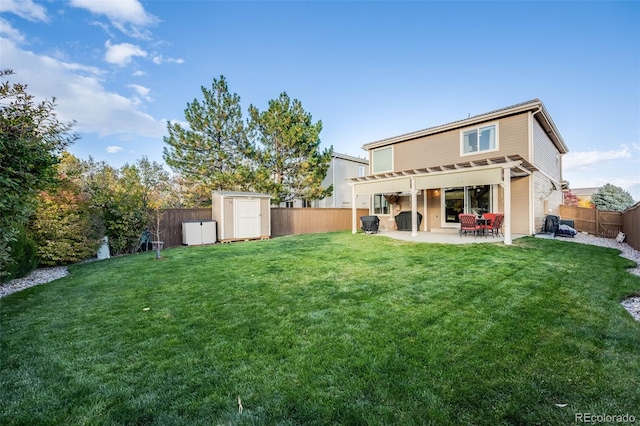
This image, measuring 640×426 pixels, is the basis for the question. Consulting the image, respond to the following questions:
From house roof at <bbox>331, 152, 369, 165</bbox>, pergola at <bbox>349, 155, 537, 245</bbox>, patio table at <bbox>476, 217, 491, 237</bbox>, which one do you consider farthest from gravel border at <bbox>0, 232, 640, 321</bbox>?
house roof at <bbox>331, 152, 369, 165</bbox>

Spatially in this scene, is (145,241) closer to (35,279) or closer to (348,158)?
(35,279)

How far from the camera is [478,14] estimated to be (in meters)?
9.57

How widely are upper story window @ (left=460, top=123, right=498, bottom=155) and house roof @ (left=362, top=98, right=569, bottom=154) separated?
34cm

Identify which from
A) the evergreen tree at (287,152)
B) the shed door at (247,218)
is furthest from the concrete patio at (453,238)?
the evergreen tree at (287,152)

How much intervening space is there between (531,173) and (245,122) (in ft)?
51.1

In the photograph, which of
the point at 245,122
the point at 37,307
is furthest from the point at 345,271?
the point at 245,122

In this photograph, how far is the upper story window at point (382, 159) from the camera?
50.1 ft

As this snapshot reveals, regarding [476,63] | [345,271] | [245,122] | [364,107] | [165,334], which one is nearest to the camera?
[165,334]

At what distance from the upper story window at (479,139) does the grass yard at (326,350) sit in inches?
294

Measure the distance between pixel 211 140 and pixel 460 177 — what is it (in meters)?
14.7

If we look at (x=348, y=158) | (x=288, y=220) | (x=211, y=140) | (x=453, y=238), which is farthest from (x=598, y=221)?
(x=211, y=140)

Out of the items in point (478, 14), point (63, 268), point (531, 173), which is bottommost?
point (63, 268)

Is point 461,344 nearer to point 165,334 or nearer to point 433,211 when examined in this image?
point 165,334

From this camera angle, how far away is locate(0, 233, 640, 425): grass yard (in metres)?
1.90
